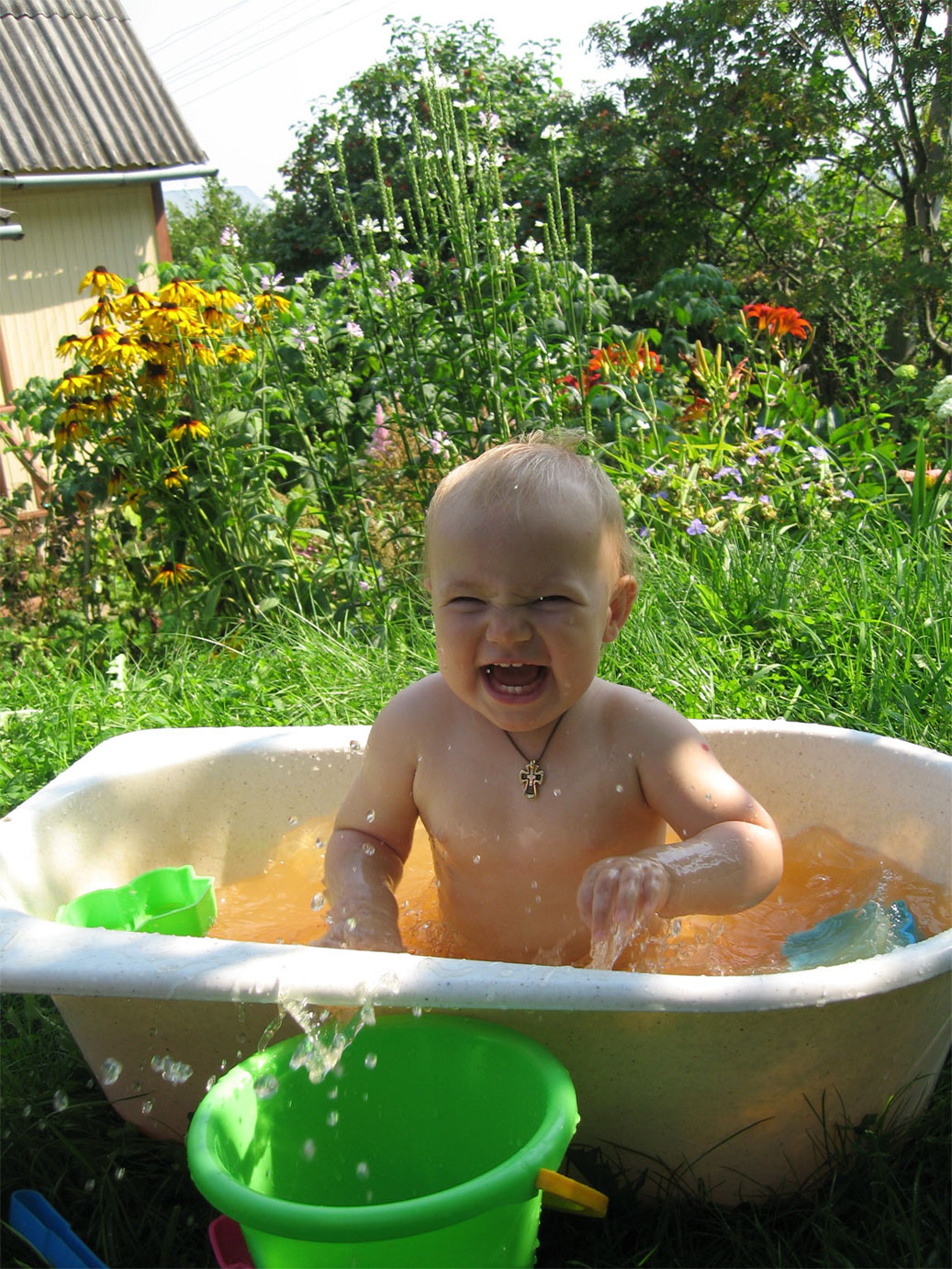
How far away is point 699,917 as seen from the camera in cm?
199

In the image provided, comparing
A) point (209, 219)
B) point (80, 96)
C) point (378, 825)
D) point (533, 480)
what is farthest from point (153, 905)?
point (209, 219)

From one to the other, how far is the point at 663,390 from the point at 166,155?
5906 mm

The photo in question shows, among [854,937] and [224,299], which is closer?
[854,937]

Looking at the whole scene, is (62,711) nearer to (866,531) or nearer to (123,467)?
(123,467)

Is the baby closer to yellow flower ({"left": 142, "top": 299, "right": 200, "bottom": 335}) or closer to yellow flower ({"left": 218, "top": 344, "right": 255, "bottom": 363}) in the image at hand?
yellow flower ({"left": 142, "top": 299, "right": 200, "bottom": 335})

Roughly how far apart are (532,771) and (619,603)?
30 cm

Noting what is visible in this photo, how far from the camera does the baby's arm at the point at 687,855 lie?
1.40 metres

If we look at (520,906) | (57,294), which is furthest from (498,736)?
(57,294)

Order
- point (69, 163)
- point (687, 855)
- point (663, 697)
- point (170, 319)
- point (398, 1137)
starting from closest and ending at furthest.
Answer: point (398, 1137) < point (687, 855) < point (663, 697) < point (170, 319) < point (69, 163)

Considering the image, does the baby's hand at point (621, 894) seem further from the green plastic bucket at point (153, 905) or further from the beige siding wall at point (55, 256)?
the beige siding wall at point (55, 256)

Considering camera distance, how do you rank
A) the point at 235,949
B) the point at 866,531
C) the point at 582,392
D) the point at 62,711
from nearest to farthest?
the point at 235,949 → the point at 62,711 → the point at 866,531 → the point at 582,392

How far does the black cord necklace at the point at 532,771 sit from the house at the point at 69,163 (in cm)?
661

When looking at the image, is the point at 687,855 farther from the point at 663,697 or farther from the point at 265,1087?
the point at 663,697

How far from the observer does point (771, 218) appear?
7.39 meters
